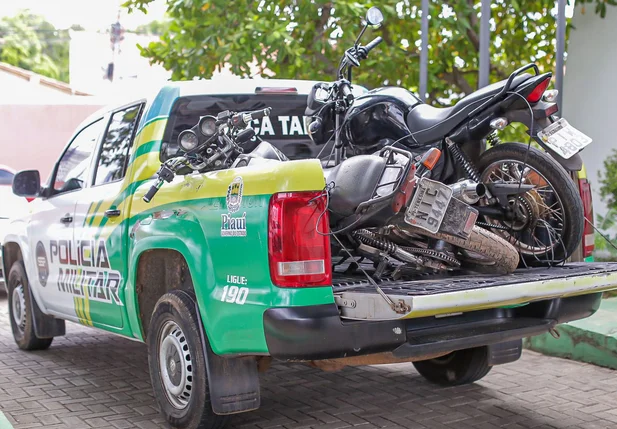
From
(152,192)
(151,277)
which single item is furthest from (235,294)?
(151,277)

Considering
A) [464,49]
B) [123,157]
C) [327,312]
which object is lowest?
[327,312]

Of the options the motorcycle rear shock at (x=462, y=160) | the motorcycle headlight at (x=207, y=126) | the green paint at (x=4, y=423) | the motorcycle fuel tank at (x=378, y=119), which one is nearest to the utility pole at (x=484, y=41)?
the motorcycle fuel tank at (x=378, y=119)

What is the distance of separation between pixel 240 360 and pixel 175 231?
767 mm

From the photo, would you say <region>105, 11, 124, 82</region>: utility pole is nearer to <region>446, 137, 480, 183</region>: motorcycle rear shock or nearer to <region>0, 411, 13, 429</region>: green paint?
<region>0, 411, 13, 429</region>: green paint

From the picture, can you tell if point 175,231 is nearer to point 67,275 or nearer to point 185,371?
point 185,371

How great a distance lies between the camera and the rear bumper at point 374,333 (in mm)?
3598

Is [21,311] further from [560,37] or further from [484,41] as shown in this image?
[560,37]

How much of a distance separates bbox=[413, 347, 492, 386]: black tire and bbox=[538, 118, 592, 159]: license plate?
5.04 feet

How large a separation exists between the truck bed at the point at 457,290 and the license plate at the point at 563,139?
0.62 m

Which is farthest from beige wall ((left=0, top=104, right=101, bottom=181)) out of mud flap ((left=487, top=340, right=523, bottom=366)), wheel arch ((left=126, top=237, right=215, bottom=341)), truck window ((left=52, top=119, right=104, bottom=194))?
mud flap ((left=487, top=340, right=523, bottom=366))

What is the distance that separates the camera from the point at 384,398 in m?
5.30

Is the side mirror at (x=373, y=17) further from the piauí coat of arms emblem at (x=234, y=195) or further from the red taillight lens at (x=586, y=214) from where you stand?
the piauí coat of arms emblem at (x=234, y=195)

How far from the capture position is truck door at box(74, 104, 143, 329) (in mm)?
5098

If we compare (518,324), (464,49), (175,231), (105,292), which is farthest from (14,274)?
(464,49)
